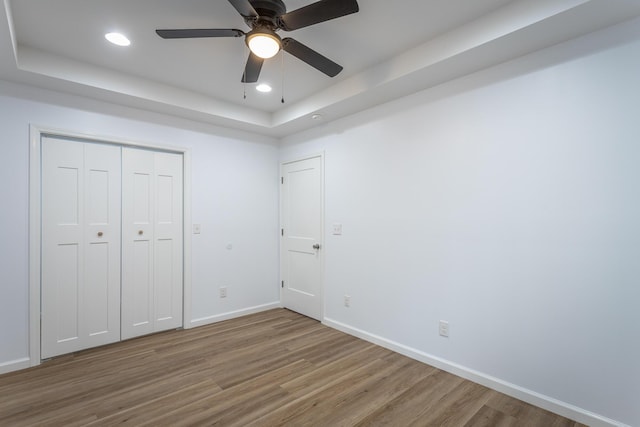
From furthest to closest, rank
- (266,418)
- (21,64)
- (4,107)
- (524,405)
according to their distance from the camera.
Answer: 1. (4,107)
2. (21,64)
3. (524,405)
4. (266,418)

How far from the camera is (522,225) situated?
7.53 feet

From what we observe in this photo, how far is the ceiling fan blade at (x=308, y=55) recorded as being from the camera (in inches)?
80.9

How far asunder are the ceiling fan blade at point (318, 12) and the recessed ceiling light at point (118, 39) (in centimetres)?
140

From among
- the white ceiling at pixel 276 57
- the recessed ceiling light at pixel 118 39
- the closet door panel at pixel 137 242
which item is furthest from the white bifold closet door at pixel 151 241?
the recessed ceiling light at pixel 118 39

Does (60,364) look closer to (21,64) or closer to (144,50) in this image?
(21,64)

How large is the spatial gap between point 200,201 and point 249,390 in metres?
2.31

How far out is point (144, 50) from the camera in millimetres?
2592

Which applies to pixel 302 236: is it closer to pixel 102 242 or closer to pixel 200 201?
pixel 200 201

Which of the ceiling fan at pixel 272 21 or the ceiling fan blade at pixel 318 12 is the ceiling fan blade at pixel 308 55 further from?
the ceiling fan blade at pixel 318 12

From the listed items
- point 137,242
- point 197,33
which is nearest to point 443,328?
point 197,33

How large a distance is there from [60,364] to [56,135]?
2.13 metres

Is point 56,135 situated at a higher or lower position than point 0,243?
higher

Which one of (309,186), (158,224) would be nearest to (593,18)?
(309,186)

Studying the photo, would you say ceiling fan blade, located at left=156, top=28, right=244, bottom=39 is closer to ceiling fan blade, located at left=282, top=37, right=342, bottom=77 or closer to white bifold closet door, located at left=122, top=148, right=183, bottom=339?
ceiling fan blade, located at left=282, top=37, right=342, bottom=77
